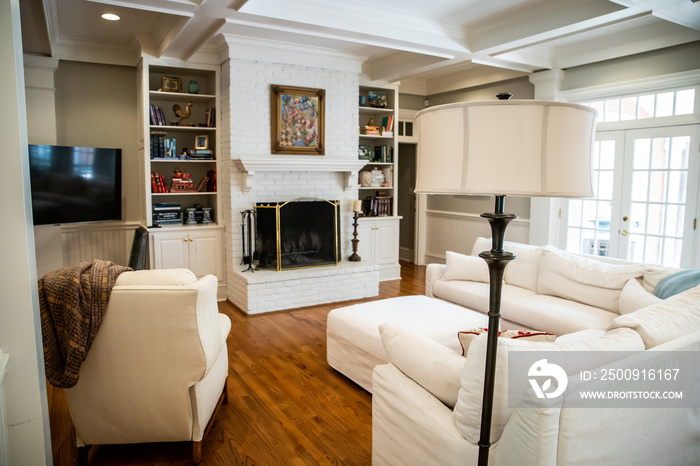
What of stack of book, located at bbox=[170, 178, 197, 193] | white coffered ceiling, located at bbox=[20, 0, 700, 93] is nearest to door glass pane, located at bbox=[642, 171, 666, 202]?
white coffered ceiling, located at bbox=[20, 0, 700, 93]

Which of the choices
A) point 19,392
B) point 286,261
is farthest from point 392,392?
point 286,261

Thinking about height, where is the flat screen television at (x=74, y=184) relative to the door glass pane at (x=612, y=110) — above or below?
below

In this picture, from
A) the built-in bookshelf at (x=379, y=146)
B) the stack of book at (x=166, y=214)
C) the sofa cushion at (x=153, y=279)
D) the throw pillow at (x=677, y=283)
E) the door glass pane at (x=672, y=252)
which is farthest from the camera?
the built-in bookshelf at (x=379, y=146)

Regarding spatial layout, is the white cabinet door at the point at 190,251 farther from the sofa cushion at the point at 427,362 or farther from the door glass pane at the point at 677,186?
the door glass pane at the point at 677,186

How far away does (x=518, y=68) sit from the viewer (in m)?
5.43

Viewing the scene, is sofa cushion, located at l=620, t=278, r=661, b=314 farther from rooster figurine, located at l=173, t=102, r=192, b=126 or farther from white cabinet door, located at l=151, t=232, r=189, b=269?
rooster figurine, located at l=173, t=102, r=192, b=126

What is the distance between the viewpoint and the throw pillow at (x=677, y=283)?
2.77m

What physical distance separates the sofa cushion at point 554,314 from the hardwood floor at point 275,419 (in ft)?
4.49

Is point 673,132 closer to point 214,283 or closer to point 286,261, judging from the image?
point 286,261

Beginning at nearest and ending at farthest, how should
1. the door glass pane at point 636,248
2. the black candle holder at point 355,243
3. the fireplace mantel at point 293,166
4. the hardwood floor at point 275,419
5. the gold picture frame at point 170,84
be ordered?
the hardwood floor at point 275,419 → the door glass pane at point 636,248 → the fireplace mantel at point 293,166 → the gold picture frame at point 170,84 → the black candle holder at point 355,243

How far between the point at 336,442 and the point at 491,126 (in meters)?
1.95

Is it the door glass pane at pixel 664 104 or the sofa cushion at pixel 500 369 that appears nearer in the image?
the sofa cushion at pixel 500 369

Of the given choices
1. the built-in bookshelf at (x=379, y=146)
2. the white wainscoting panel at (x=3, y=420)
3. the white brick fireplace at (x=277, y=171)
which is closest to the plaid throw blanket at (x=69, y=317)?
the white wainscoting panel at (x=3, y=420)

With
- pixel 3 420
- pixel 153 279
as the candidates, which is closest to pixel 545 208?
pixel 153 279
